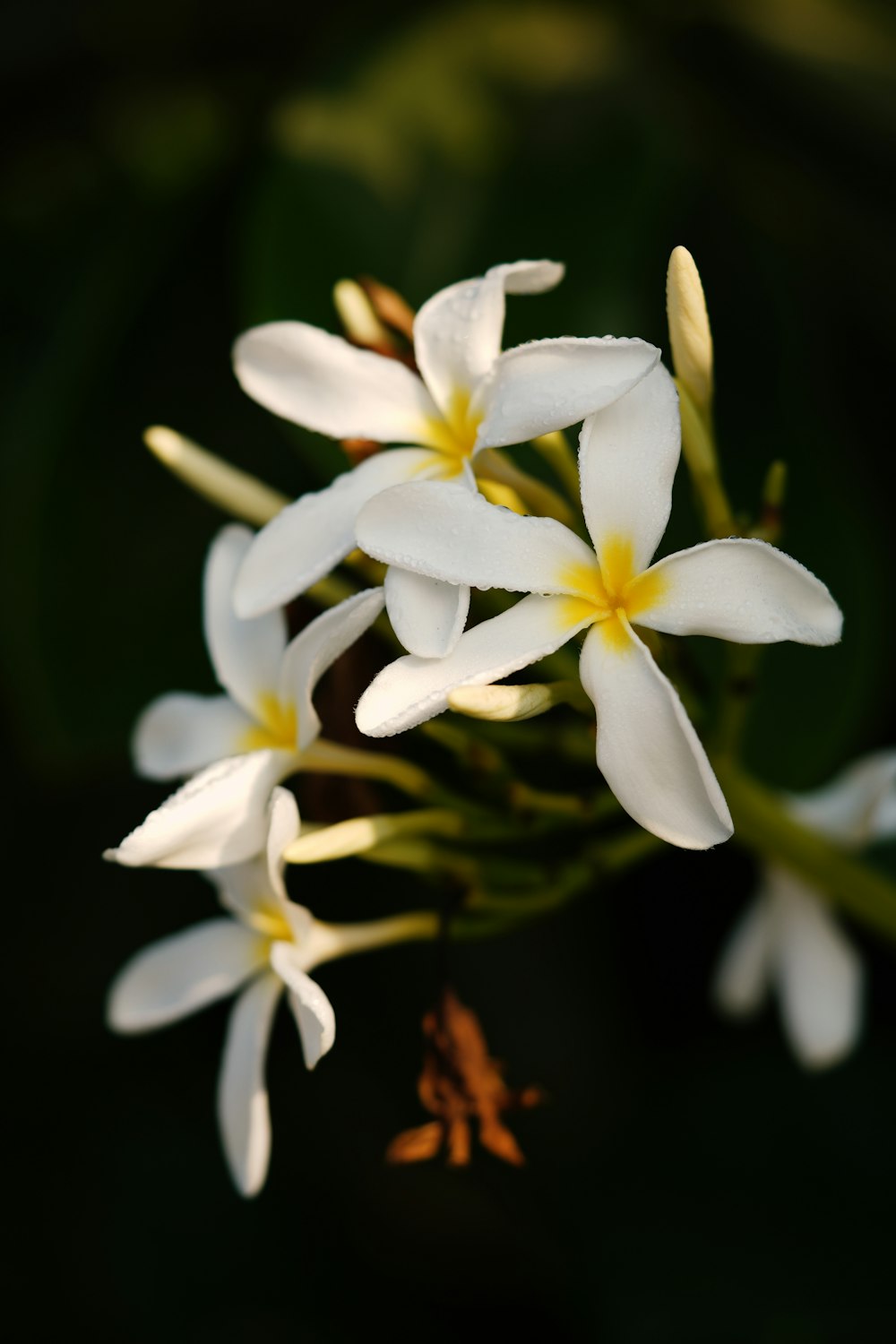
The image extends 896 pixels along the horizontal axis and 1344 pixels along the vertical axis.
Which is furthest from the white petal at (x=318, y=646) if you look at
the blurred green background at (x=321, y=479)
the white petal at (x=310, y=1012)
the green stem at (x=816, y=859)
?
the blurred green background at (x=321, y=479)

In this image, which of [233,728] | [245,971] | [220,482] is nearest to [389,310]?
[220,482]

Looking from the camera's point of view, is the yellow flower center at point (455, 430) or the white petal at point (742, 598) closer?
the white petal at point (742, 598)

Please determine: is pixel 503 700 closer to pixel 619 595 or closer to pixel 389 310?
pixel 619 595

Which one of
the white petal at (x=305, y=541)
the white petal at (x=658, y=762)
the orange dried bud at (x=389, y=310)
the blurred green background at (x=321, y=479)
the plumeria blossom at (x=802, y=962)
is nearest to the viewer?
the white petal at (x=658, y=762)

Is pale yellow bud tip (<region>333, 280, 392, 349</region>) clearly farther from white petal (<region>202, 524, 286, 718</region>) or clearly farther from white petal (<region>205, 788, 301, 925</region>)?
white petal (<region>205, 788, 301, 925</region>)

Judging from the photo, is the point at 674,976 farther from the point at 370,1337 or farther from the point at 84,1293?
the point at 84,1293

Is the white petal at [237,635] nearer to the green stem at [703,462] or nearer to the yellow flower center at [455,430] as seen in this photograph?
the yellow flower center at [455,430]

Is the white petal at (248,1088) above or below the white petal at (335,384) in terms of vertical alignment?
below
